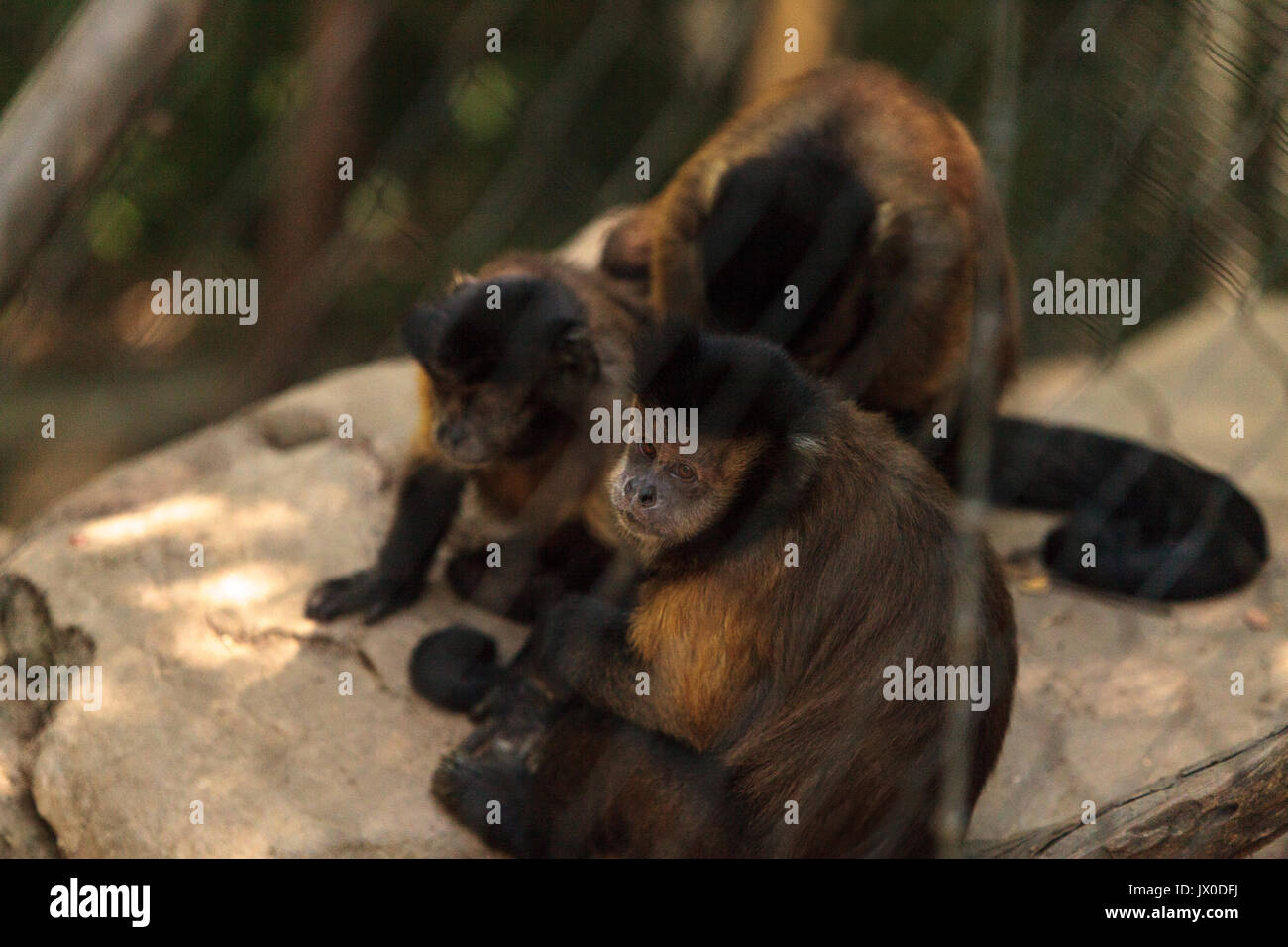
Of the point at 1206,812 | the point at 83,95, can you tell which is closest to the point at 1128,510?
the point at 1206,812

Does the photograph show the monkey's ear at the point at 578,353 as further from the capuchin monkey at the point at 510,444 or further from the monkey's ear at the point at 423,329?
the monkey's ear at the point at 423,329

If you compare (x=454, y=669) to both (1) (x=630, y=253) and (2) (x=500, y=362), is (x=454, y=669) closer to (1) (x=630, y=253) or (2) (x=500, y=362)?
(2) (x=500, y=362)

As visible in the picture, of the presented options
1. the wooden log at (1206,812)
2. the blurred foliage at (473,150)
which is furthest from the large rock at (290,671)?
the blurred foliage at (473,150)

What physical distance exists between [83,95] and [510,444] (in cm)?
168

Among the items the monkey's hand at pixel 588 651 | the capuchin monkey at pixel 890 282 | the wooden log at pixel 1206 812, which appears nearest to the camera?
the wooden log at pixel 1206 812

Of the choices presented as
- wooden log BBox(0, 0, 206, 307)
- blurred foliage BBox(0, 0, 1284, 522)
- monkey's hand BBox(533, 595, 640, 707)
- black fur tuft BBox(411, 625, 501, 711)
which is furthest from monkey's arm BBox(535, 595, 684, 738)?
blurred foliage BBox(0, 0, 1284, 522)

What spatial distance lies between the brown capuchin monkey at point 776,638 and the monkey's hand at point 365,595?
868 mm

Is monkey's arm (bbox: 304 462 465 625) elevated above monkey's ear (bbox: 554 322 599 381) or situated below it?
below

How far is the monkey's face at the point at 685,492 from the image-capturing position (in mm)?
2621

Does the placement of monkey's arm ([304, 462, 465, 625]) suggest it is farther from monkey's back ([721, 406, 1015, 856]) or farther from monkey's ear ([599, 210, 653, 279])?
monkey's back ([721, 406, 1015, 856])

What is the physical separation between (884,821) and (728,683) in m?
0.39

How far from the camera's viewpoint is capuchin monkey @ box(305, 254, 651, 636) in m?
3.25

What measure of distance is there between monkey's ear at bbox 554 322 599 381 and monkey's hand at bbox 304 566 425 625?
673 millimetres

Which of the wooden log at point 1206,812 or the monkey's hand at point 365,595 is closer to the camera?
the wooden log at point 1206,812
